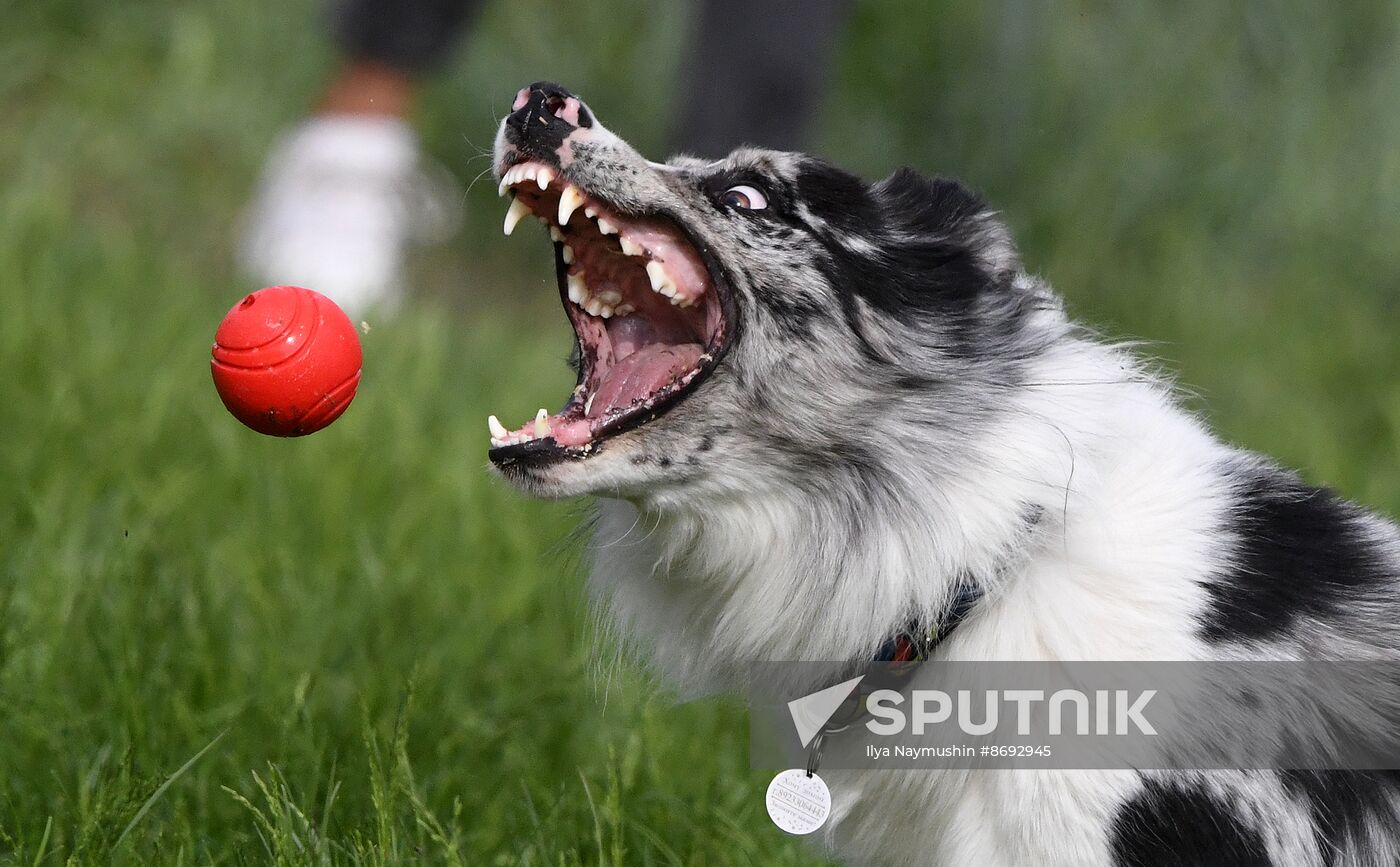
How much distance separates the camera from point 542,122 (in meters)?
2.42

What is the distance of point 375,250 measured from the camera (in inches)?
232

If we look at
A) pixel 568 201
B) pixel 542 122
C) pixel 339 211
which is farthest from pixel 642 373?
pixel 339 211

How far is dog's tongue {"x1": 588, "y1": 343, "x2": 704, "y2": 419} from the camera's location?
2.44 metres

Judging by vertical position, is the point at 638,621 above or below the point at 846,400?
below

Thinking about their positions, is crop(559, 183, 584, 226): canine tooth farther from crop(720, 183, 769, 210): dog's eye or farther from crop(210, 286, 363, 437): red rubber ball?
crop(210, 286, 363, 437): red rubber ball

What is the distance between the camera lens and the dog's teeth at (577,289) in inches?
101

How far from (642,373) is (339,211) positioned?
3543 millimetres

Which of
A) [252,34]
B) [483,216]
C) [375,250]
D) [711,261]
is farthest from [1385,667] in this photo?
[252,34]

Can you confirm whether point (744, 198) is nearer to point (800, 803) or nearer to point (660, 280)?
point (660, 280)

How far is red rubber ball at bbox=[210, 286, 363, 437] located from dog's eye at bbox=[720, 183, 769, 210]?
0.71 m

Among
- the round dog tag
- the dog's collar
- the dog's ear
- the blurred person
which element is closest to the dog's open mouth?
the dog's ear

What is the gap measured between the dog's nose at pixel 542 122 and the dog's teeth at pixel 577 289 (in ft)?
0.81

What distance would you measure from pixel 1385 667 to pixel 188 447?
3241 millimetres

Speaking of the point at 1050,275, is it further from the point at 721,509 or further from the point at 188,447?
the point at 721,509
